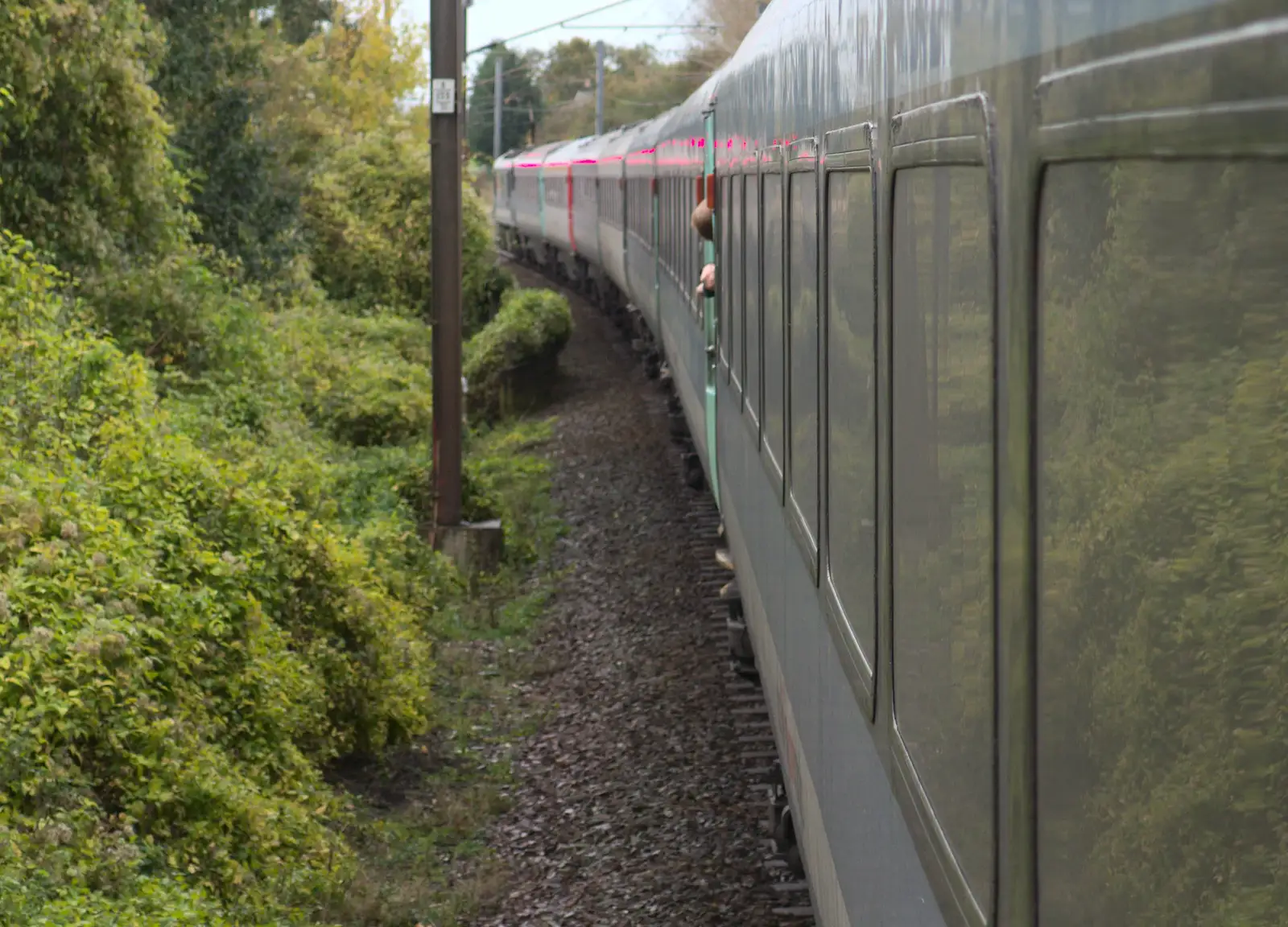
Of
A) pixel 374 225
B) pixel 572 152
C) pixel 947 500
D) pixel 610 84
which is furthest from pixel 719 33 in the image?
pixel 947 500

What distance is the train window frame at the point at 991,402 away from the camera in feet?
6.98

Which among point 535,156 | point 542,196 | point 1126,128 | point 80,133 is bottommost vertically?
point 1126,128

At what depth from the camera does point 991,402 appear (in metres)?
2.16

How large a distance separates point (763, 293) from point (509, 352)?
1568 centimetres

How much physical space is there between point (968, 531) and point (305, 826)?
5.30 m

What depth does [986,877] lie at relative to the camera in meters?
2.18

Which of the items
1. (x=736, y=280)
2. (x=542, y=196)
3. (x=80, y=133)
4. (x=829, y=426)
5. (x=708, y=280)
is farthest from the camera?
(x=542, y=196)

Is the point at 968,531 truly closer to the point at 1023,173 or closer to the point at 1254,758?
the point at 1023,173

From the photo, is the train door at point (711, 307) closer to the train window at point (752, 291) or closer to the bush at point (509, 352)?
the train window at point (752, 291)

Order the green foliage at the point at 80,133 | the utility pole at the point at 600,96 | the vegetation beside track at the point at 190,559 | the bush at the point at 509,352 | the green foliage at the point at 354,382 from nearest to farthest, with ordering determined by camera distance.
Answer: the vegetation beside track at the point at 190,559 < the green foliage at the point at 80,133 < the green foliage at the point at 354,382 < the bush at the point at 509,352 < the utility pole at the point at 600,96

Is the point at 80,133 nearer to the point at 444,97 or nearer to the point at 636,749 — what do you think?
the point at 444,97

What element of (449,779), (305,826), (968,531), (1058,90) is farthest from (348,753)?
(1058,90)

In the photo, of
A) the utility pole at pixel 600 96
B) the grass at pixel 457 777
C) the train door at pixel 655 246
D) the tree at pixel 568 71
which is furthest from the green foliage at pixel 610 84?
the grass at pixel 457 777

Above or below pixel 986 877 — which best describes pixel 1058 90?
above
